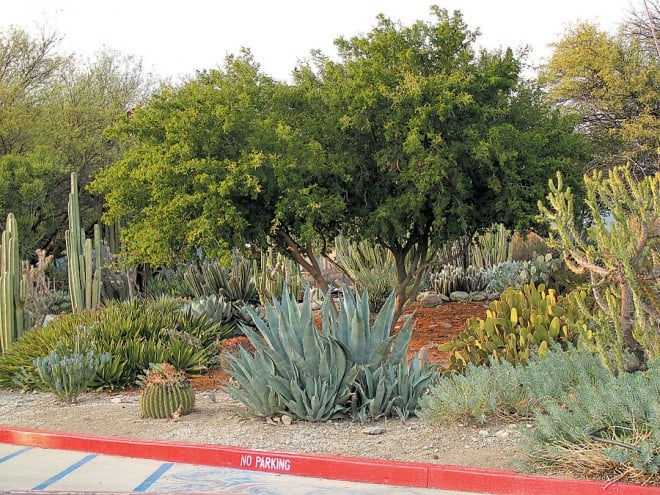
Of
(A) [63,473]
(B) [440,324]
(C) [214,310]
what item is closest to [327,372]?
(A) [63,473]

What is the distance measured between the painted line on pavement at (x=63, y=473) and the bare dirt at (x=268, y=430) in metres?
0.55

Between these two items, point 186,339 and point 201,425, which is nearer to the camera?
point 201,425

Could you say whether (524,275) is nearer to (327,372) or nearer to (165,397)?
(327,372)

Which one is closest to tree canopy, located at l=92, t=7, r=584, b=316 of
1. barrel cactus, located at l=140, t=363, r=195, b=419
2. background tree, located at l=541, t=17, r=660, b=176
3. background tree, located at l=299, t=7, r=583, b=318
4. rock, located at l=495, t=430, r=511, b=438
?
background tree, located at l=299, t=7, r=583, b=318

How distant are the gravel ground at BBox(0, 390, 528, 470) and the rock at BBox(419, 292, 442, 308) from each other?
30.7 ft

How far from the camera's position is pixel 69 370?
1148cm

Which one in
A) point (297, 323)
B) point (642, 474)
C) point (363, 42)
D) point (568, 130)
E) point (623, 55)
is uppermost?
point (623, 55)

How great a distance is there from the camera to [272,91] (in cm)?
1468

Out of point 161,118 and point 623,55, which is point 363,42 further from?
point 623,55

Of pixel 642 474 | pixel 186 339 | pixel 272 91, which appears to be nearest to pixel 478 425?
pixel 642 474

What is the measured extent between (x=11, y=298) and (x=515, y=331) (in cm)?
937

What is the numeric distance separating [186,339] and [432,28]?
269 inches

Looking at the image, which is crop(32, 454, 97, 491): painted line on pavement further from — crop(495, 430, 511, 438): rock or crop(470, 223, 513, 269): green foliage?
crop(470, 223, 513, 269): green foliage

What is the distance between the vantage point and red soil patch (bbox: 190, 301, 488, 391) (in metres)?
13.2
